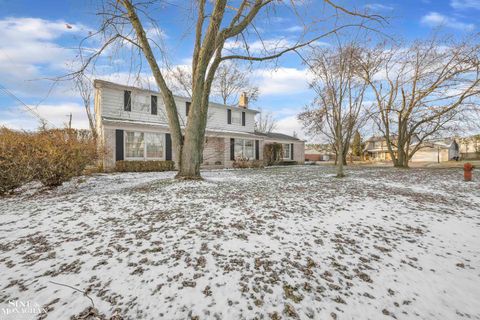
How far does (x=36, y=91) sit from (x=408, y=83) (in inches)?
766

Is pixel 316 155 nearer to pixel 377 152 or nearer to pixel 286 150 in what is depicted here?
pixel 377 152

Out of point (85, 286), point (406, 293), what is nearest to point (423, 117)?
point (406, 293)

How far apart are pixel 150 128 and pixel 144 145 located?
3.61 feet

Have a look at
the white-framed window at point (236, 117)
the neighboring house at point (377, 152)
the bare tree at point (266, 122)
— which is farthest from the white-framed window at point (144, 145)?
the neighboring house at point (377, 152)

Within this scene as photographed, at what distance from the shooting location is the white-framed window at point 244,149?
16.6 metres

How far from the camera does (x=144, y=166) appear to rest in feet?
38.7

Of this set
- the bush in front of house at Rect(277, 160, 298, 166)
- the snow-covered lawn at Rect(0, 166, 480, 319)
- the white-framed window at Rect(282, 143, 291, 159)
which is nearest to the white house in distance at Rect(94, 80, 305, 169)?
the white-framed window at Rect(282, 143, 291, 159)

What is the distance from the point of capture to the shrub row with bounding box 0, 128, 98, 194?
4.70m

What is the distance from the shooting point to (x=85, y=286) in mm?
1716

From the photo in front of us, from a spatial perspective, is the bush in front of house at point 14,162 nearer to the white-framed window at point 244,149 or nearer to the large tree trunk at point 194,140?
the large tree trunk at point 194,140

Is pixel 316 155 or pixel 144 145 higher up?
pixel 144 145

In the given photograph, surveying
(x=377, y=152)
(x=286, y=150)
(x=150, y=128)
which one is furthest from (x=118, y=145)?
(x=377, y=152)

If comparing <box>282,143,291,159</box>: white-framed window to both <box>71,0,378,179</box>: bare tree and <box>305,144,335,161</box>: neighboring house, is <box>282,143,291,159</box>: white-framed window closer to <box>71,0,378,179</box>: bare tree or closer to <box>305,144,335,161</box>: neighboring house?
<box>71,0,378,179</box>: bare tree

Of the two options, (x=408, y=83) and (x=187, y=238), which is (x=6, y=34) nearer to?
(x=187, y=238)
